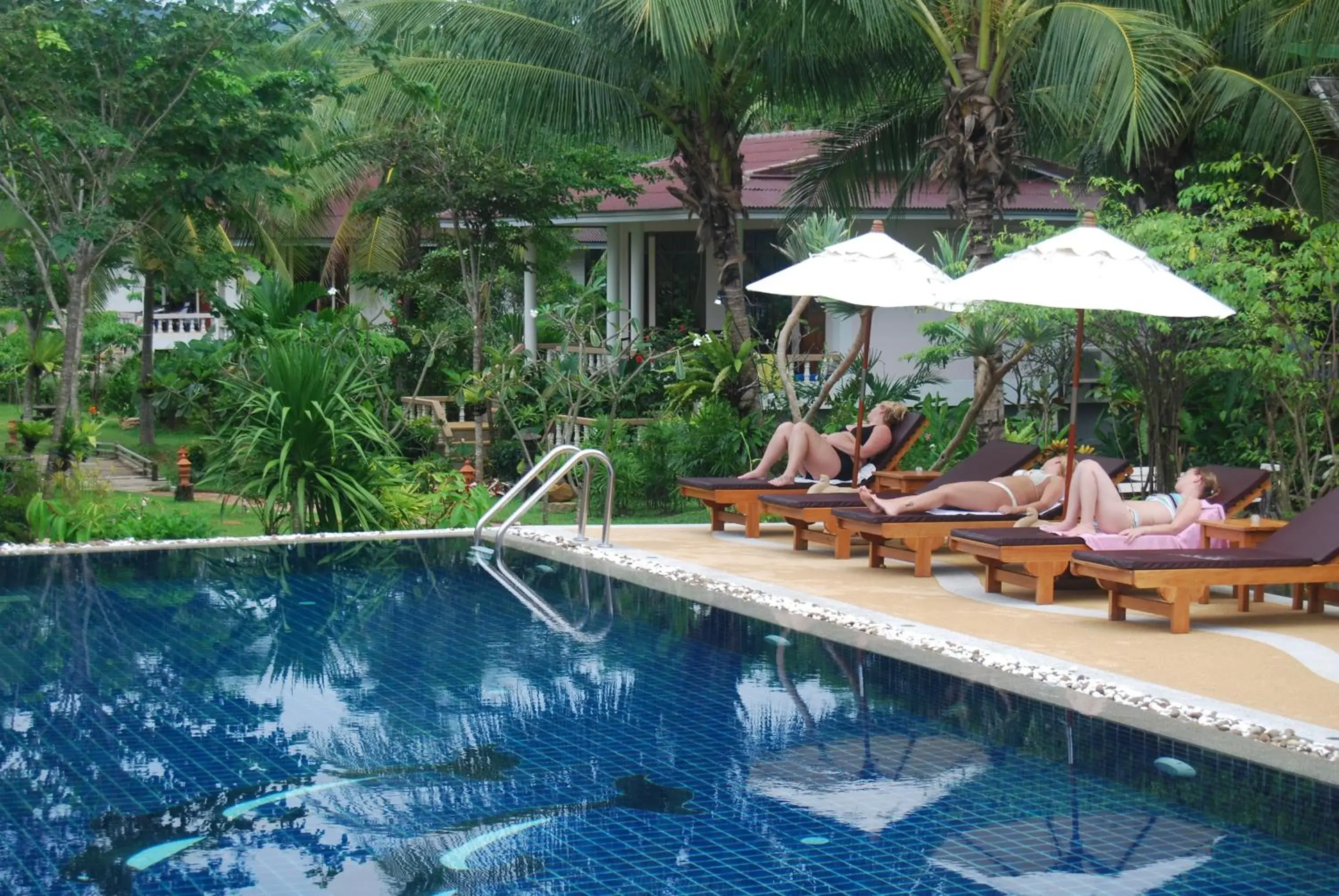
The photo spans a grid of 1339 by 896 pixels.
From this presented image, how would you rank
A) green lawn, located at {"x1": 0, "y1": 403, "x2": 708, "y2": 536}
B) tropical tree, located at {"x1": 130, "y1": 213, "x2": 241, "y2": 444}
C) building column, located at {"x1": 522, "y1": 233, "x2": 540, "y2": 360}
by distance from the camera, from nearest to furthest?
green lawn, located at {"x1": 0, "y1": 403, "x2": 708, "y2": 536} → tropical tree, located at {"x1": 130, "y1": 213, "x2": 241, "y2": 444} → building column, located at {"x1": 522, "y1": 233, "x2": 540, "y2": 360}

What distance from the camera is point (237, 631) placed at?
30.7 ft

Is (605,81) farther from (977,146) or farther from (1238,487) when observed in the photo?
(1238,487)

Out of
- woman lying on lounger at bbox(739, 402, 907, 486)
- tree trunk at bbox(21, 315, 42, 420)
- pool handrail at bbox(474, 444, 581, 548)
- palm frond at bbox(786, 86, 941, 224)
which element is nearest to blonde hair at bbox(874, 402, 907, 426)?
woman lying on lounger at bbox(739, 402, 907, 486)

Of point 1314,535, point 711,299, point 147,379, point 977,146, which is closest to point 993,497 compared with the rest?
point 1314,535

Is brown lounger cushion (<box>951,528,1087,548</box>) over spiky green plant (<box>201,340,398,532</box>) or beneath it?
beneath

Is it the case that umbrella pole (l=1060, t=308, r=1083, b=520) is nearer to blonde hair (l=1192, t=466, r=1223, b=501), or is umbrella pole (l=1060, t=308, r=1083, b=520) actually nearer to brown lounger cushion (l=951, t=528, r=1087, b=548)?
brown lounger cushion (l=951, t=528, r=1087, b=548)

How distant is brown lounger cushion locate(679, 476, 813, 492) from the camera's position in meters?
12.5

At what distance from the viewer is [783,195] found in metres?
21.0

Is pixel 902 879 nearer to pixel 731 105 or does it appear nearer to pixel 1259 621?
pixel 1259 621

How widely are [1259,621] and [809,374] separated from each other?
13.3 meters

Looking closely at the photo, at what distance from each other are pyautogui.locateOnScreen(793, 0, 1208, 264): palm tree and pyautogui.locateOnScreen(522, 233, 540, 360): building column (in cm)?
1043

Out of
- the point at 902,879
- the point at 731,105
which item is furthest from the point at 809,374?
the point at 902,879

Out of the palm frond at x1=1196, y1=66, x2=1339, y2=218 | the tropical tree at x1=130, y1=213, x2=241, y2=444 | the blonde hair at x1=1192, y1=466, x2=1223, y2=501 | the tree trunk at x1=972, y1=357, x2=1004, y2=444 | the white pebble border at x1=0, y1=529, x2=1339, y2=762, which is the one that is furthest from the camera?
the tropical tree at x1=130, y1=213, x2=241, y2=444

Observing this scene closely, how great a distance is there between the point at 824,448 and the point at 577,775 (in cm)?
703
